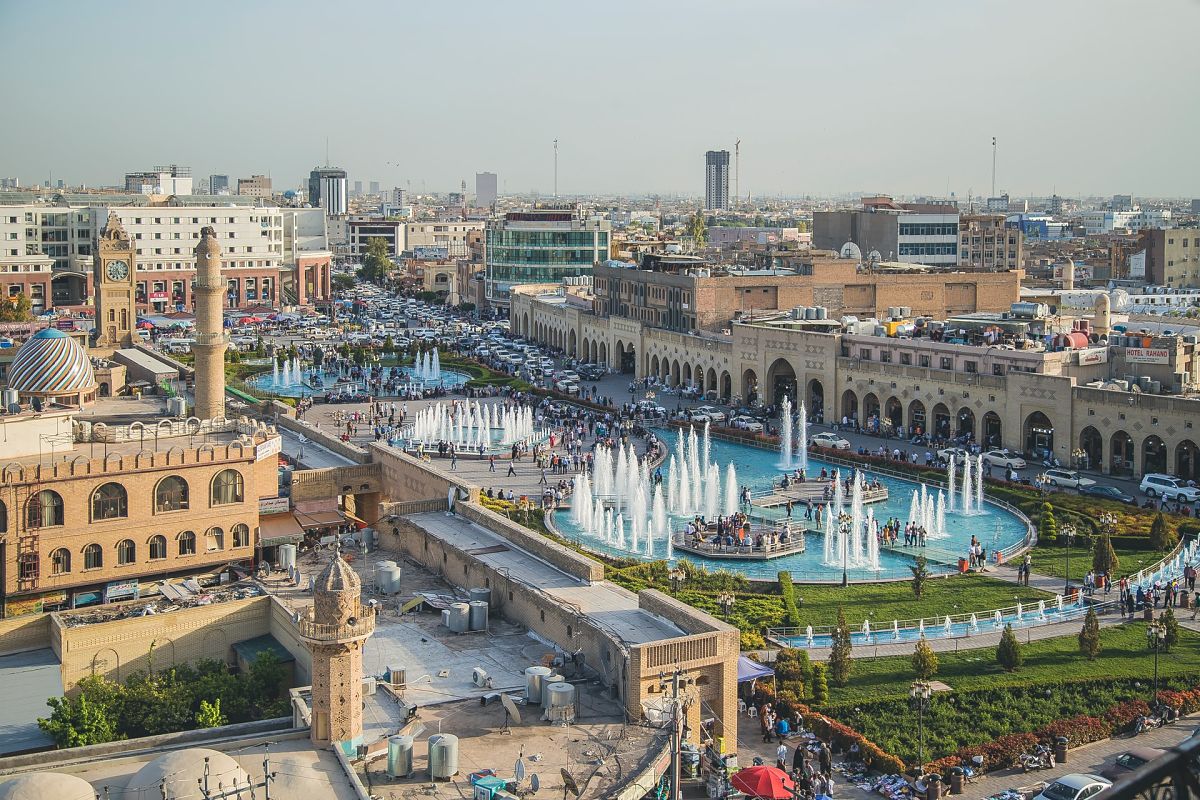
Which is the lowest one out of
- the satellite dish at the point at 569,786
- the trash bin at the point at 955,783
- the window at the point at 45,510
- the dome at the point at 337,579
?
the trash bin at the point at 955,783

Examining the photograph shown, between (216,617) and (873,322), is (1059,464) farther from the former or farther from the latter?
(216,617)

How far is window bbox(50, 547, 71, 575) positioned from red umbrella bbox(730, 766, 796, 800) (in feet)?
52.1

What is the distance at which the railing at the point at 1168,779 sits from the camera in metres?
4.99

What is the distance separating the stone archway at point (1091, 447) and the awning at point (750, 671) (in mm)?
25807

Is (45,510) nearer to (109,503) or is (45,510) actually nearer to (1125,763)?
(109,503)

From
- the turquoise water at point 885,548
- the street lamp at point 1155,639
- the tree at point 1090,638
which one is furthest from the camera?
the turquoise water at point 885,548

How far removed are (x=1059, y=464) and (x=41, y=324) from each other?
5444 cm

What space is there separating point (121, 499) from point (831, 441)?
2999cm

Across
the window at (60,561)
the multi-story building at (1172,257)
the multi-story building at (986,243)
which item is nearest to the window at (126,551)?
the window at (60,561)

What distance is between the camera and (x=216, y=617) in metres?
25.0

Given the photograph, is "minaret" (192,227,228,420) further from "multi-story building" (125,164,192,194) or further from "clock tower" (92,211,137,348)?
"multi-story building" (125,164,192,194)

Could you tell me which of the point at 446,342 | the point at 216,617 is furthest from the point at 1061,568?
the point at 446,342

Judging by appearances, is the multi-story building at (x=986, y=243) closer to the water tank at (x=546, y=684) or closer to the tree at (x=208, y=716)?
the water tank at (x=546, y=684)

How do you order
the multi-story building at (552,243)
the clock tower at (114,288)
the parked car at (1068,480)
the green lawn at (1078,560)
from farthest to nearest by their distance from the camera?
the multi-story building at (552,243) < the clock tower at (114,288) < the parked car at (1068,480) < the green lawn at (1078,560)
